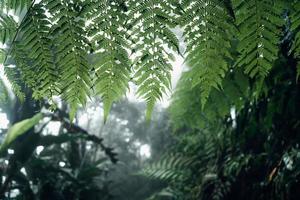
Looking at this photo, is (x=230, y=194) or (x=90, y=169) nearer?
(x=230, y=194)

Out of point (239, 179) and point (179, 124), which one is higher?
point (179, 124)

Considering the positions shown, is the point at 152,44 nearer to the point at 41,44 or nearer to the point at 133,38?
the point at 133,38

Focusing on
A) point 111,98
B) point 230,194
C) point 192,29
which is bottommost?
point 230,194

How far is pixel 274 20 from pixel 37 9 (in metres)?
0.43

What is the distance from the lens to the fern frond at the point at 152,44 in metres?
0.61

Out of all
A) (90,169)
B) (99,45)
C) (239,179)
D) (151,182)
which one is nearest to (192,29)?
(99,45)

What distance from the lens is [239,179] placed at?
2238mm

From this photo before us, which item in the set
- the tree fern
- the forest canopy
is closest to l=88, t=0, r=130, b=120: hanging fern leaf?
the forest canopy

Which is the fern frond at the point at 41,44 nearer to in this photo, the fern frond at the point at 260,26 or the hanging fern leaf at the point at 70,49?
the hanging fern leaf at the point at 70,49

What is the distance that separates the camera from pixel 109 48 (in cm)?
61

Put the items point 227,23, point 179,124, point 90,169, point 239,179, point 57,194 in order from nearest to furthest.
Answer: point 227,23 → point 179,124 → point 239,179 → point 57,194 → point 90,169

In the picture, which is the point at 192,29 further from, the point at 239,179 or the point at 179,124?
the point at 239,179

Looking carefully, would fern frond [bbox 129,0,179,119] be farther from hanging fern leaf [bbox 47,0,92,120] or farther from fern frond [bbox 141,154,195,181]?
fern frond [bbox 141,154,195,181]

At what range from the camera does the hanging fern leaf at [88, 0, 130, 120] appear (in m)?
0.61
